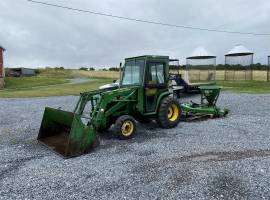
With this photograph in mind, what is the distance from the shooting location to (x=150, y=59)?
998 cm

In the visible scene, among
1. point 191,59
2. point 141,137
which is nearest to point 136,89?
point 141,137

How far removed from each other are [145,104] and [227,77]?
109 ft

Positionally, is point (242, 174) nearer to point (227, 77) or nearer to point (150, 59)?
point (150, 59)

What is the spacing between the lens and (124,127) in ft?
29.5

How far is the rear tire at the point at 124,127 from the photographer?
8.78 meters

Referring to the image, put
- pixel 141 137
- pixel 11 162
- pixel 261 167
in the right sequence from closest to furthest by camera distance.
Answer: pixel 261 167 < pixel 11 162 < pixel 141 137

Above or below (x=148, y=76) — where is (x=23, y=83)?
below

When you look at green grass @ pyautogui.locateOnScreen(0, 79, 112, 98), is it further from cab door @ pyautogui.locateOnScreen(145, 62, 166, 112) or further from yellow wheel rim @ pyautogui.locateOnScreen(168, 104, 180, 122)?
cab door @ pyautogui.locateOnScreen(145, 62, 166, 112)

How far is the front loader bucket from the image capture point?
292 inches

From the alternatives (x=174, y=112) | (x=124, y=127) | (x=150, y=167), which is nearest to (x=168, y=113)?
(x=174, y=112)

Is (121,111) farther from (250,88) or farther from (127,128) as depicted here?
(250,88)

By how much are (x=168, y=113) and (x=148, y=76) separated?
1.46m

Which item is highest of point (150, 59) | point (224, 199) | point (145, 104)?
point (150, 59)

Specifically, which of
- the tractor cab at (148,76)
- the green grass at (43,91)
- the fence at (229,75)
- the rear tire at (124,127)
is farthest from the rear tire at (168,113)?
the fence at (229,75)
